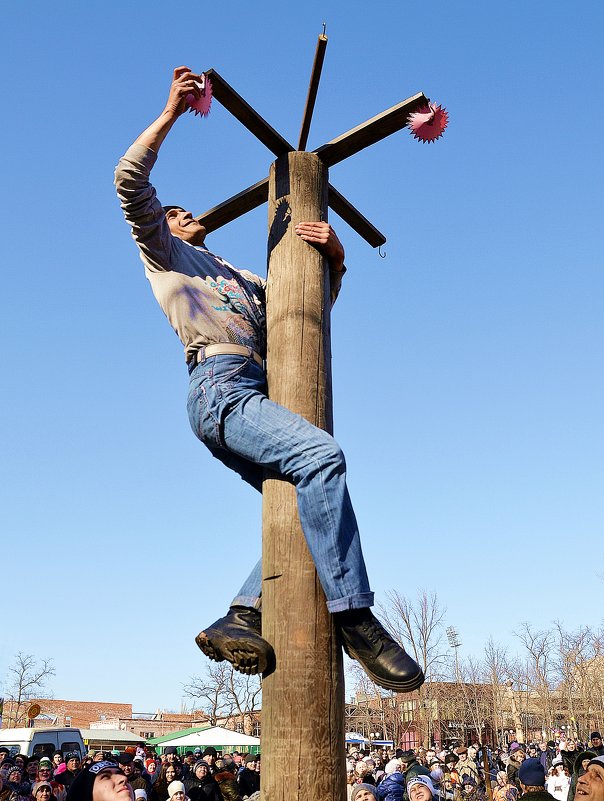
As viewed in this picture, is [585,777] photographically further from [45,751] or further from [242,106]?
[45,751]

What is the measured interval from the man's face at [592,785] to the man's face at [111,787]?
2.54 meters

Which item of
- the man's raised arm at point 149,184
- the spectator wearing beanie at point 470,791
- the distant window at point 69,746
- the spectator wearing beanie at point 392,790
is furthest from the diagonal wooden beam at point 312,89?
the distant window at point 69,746

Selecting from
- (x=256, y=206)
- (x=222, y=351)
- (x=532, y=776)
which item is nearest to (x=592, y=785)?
(x=532, y=776)

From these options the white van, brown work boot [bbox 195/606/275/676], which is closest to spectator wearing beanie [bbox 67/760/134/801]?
brown work boot [bbox 195/606/275/676]

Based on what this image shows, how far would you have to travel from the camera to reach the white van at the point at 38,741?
62.4 feet

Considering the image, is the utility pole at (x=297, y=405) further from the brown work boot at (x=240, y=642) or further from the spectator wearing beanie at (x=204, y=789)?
the spectator wearing beanie at (x=204, y=789)

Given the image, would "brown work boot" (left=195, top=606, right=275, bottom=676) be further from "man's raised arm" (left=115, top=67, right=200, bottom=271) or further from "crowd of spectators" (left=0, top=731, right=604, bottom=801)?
"man's raised arm" (left=115, top=67, right=200, bottom=271)

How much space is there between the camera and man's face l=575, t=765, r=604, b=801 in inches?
174

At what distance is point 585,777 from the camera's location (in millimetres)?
4512

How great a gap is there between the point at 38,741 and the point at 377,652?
63.7 feet

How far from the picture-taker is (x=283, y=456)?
2807 millimetres

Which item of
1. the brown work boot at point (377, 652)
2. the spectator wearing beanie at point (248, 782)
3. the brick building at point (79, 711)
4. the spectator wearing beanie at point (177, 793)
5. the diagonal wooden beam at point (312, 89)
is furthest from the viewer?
the brick building at point (79, 711)

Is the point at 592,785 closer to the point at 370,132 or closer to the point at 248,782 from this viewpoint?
the point at 370,132

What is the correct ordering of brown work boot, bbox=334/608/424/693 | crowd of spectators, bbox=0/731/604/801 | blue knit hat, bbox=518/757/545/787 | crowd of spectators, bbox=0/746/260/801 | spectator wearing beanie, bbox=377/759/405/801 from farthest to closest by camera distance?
crowd of spectators, bbox=0/746/260/801, spectator wearing beanie, bbox=377/759/405/801, blue knit hat, bbox=518/757/545/787, crowd of spectators, bbox=0/731/604/801, brown work boot, bbox=334/608/424/693
